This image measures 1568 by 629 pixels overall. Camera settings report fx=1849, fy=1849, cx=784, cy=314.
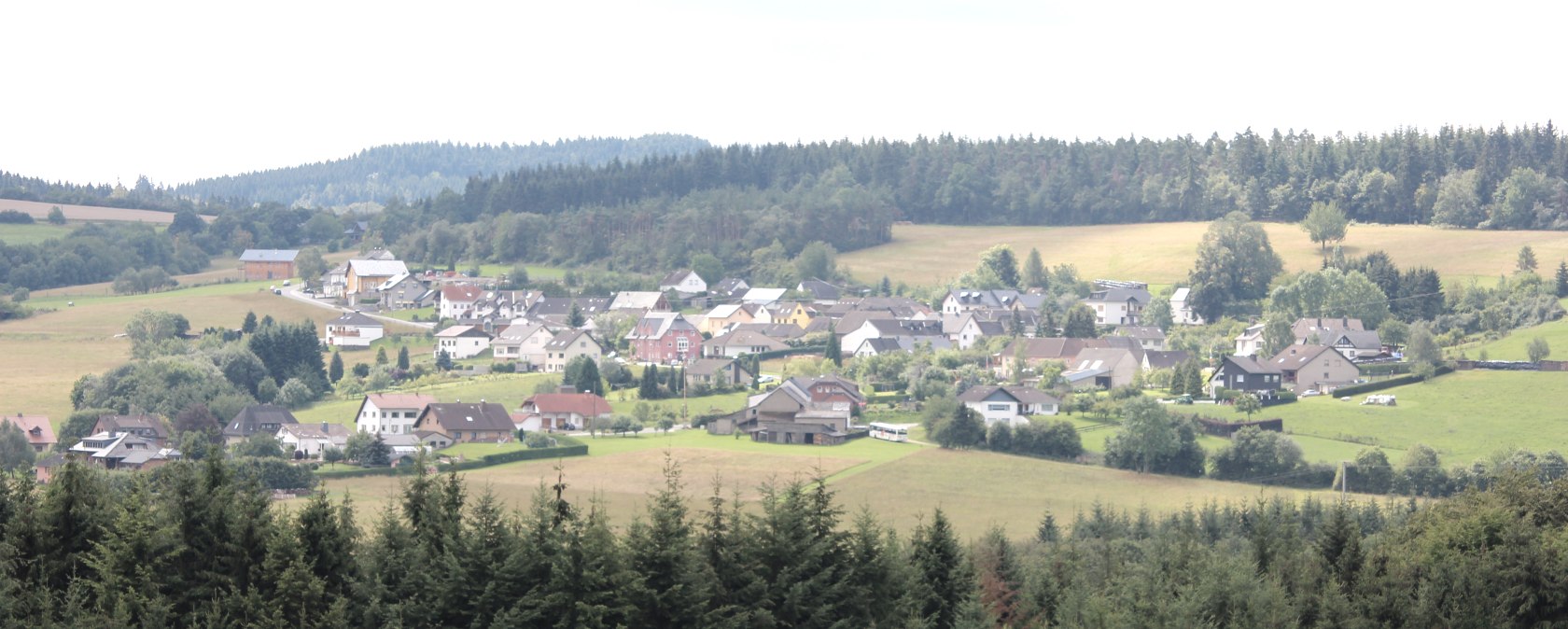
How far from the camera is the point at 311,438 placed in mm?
56438

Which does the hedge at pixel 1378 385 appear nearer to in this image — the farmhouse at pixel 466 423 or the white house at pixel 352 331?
the farmhouse at pixel 466 423

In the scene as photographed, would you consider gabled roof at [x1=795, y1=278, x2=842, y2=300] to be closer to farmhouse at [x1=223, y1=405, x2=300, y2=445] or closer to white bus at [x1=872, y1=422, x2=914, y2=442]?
white bus at [x1=872, y1=422, x2=914, y2=442]

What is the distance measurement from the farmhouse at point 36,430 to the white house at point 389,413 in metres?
9.42

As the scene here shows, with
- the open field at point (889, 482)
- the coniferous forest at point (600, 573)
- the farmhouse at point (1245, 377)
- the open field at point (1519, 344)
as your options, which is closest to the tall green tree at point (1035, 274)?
the open field at point (1519, 344)

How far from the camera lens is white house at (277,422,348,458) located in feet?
181

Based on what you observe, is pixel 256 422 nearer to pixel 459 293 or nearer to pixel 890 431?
pixel 890 431

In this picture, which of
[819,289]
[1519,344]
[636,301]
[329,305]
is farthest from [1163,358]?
[329,305]

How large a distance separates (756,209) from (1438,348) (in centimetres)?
5486

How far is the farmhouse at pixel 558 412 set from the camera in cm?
6209

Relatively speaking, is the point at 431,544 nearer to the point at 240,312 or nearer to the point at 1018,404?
the point at 1018,404

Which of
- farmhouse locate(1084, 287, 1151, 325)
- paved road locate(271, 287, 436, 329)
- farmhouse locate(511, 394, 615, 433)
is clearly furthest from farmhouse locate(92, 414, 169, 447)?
farmhouse locate(1084, 287, 1151, 325)

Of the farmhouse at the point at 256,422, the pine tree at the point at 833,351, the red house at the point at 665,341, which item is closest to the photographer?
the farmhouse at the point at 256,422

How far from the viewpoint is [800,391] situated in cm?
6312

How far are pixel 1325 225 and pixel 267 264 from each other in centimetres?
6166
